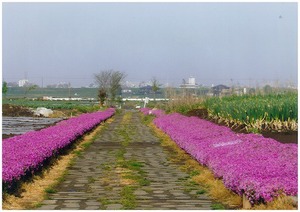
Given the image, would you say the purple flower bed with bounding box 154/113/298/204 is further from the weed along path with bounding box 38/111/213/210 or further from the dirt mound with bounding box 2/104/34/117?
the dirt mound with bounding box 2/104/34/117

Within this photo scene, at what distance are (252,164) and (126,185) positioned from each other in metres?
2.05

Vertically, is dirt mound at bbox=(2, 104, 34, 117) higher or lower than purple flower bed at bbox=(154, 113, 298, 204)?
lower

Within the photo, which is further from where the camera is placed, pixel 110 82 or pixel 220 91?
pixel 110 82

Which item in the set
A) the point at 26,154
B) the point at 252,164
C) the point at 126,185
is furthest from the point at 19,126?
the point at 252,164

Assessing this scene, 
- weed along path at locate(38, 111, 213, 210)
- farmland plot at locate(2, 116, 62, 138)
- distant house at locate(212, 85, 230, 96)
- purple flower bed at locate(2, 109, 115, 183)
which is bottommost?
farmland plot at locate(2, 116, 62, 138)

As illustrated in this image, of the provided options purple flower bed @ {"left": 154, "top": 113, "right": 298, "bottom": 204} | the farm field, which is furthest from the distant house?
purple flower bed @ {"left": 154, "top": 113, "right": 298, "bottom": 204}

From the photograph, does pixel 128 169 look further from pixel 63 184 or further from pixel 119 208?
pixel 119 208

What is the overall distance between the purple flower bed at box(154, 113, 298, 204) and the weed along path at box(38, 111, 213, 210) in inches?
18.5

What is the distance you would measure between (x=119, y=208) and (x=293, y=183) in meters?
2.07

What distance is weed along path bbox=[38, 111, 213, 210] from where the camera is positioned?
698cm

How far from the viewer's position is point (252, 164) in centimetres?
753

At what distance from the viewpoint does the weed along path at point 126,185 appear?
698cm

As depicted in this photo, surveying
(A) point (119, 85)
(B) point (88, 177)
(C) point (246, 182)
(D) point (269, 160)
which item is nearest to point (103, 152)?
(B) point (88, 177)

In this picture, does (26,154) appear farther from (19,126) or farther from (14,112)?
(14,112)
